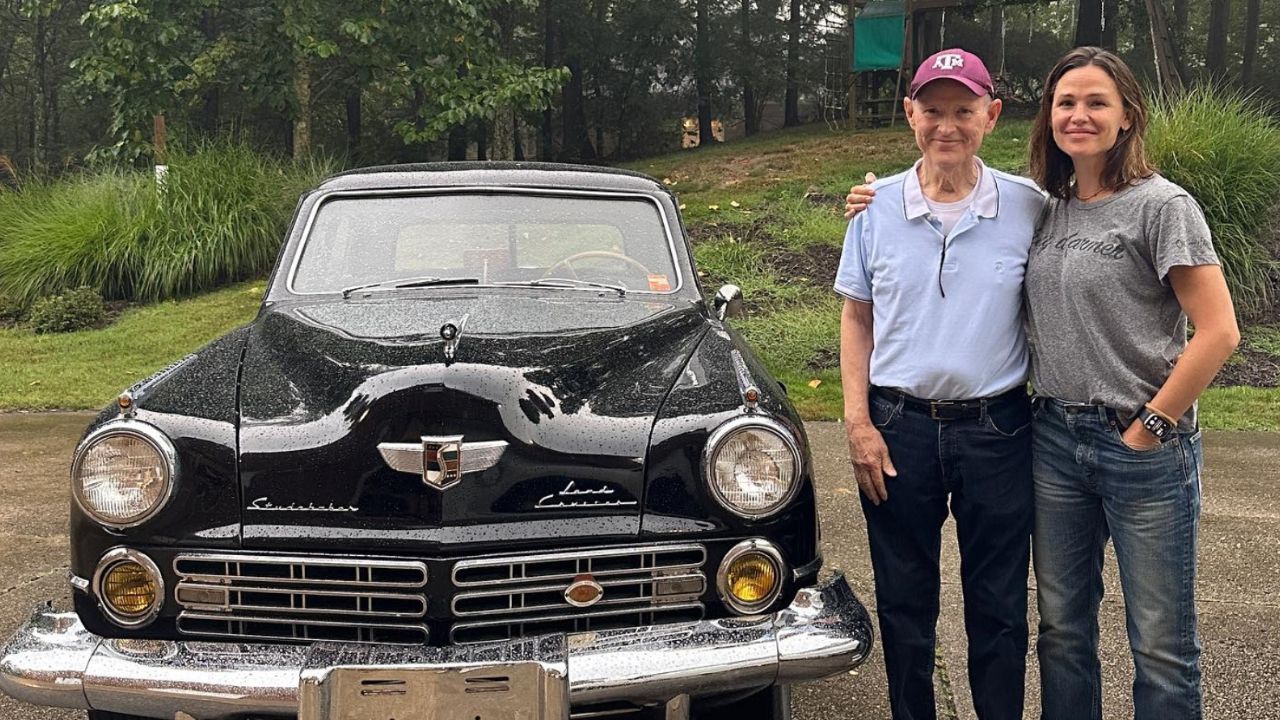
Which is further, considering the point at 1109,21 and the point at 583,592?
the point at 1109,21

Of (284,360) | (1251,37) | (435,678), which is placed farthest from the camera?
(1251,37)

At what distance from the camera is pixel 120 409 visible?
2.49 m

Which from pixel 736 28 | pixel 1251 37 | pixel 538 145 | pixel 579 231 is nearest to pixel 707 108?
pixel 736 28

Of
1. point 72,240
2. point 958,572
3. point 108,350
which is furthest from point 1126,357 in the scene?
point 72,240

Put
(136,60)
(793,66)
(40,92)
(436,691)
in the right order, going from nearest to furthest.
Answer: (436,691), (136,60), (40,92), (793,66)

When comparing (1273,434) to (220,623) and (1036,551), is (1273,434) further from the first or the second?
(220,623)

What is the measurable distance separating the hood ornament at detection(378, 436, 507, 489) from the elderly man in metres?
1.01

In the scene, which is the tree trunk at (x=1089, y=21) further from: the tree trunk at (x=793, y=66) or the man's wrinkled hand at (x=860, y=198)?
the man's wrinkled hand at (x=860, y=198)

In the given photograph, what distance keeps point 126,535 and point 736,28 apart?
2433 cm

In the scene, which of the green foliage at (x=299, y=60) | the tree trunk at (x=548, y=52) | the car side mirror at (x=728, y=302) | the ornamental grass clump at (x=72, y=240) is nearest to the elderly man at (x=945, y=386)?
the car side mirror at (x=728, y=302)

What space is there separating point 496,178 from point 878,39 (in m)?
15.2

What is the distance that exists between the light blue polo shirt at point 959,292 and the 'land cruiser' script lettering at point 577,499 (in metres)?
0.80

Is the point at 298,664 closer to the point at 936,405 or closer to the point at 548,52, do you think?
the point at 936,405

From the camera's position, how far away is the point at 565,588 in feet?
7.66
